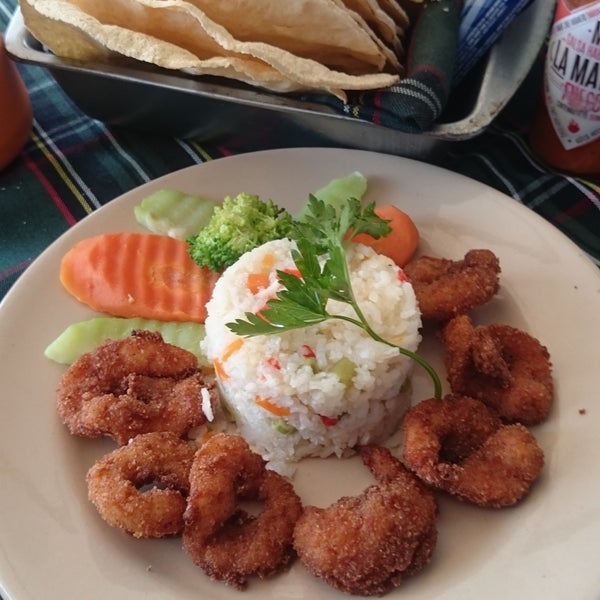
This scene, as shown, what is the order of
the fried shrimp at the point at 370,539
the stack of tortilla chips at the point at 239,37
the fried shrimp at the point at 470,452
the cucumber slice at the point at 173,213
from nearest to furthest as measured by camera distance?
1. the fried shrimp at the point at 370,539
2. the fried shrimp at the point at 470,452
3. the stack of tortilla chips at the point at 239,37
4. the cucumber slice at the point at 173,213

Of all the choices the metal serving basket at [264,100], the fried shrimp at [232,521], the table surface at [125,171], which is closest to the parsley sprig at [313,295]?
the fried shrimp at [232,521]

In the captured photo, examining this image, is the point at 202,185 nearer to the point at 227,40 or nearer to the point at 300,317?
the point at 227,40

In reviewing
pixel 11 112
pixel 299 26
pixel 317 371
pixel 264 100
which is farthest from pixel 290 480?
pixel 11 112

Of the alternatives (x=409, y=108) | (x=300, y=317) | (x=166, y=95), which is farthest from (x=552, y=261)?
(x=166, y=95)

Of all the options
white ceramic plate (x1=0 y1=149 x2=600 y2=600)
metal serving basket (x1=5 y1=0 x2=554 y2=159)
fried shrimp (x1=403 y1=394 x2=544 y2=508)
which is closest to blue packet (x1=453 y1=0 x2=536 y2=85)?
metal serving basket (x1=5 y1=0 x2=554 y2=159)

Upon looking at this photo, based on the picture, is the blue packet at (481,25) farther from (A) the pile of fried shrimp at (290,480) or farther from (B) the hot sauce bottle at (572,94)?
(A) the pile of fried shrimp at (290,480)

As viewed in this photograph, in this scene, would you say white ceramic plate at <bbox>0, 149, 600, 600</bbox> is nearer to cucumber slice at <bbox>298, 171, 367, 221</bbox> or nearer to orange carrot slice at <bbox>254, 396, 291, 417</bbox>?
cucumber slice at <bbox>298, 171, 367, 221</bbox>

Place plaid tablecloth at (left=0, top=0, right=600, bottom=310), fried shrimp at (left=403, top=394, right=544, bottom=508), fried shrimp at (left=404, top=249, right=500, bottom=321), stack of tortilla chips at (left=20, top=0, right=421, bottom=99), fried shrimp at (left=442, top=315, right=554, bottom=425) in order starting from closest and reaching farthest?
1. fried shrimp at (left=403, top=394, right=544, bottom=508)
2. fried shrimp at (left=442, top=315, right=554, bottom=425)
3. fried shrimp at (left=404, top=249, right=500, bottom=321)
4. stack of tortilla chips at (left=20, top=0, right=421, bottom=99)
5. plaid tablecloth at (left=0, top=0, right=600, bottom=310)
